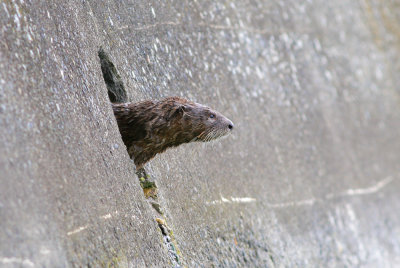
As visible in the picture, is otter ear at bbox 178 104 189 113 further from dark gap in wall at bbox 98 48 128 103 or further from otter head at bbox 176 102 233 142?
dark gap in wall at bbox 98 48 128 103

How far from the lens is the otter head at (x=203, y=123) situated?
3.95 m

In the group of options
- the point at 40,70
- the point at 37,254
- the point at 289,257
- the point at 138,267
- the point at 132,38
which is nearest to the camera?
the point at 37,254

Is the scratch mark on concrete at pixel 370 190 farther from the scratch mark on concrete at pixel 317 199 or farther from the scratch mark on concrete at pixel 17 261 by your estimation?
the scratch mark on concrete at pixel 17 261

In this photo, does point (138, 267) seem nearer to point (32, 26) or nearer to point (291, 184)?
point (32, 26)

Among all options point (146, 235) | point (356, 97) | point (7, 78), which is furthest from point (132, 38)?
point (356, 97)

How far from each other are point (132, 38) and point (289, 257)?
191cm

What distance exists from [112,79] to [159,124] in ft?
1.10

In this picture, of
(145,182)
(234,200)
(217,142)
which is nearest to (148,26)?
(217,142)

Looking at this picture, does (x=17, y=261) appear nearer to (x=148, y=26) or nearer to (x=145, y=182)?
(x=145, y=182)

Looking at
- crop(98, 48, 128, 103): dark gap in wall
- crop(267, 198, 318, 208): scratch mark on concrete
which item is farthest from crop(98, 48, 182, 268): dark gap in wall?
crop(267, 198, 318, 208): scratch mark on concrete

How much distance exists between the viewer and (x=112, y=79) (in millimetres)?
3785

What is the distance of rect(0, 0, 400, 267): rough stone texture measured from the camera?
260 cm

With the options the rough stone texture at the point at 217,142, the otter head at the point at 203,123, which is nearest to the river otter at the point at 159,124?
the otter head at the point at 203,123

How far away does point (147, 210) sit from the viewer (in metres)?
3.46
